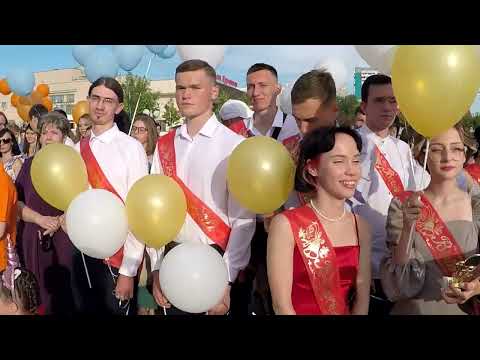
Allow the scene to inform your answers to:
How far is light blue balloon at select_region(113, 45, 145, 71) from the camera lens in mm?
5867

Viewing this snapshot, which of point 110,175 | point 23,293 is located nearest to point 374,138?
point 110,175

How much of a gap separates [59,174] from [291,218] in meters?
1.44

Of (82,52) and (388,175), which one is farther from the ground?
(82,52)

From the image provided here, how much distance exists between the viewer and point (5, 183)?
3369mm

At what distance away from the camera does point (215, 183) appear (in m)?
2.88

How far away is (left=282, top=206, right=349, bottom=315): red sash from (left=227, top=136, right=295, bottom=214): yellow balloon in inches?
8.9

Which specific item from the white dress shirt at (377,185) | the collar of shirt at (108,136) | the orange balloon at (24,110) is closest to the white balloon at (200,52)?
the collar of shirt at (108,136)

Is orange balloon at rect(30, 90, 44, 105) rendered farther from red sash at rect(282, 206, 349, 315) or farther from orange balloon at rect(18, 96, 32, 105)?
red sash at rect(282, 206, 349, 315)

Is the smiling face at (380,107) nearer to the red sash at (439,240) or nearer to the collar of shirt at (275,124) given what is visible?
the collar of shirt at (275,124)

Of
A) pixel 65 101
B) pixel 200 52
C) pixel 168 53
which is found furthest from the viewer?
pixel 65 101

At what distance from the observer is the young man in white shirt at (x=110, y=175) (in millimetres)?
3150

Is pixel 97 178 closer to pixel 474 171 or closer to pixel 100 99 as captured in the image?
pixel 100 99

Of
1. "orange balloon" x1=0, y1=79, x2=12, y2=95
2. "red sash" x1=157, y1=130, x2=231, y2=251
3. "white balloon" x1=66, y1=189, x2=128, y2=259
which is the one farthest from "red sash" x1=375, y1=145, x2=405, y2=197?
"orange balloon" x1=0, y1=79, x2=12, y2=95

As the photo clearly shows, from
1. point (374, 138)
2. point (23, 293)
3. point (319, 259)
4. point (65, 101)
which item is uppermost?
point (65, 101)
